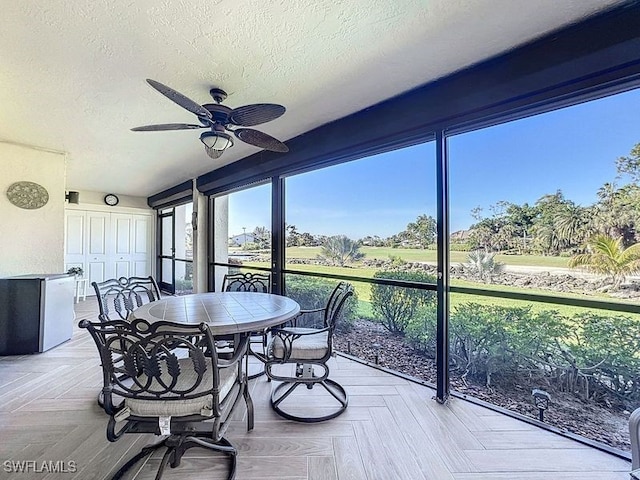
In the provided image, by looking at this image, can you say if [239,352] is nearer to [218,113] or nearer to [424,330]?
[218,113]

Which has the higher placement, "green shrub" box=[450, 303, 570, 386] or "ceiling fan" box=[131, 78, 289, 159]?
"ceiling fan" box=[131, 78, 289, 159]

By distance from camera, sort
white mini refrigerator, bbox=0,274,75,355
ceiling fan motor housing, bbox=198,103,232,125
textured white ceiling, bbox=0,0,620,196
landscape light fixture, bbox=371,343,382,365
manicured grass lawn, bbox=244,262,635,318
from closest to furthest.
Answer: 1. textured white ceiling, bbox=0,0,620,196
2. manicured grass lawn, bbox=244,262,635,318
3. ceiling fan motor housing, bbox=198,103,232,125
4. landscape light fixture, bbox=371,343,382,365
5. white mini refrigerator, bbox=0,274,75,355

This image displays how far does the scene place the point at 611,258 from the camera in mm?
1854

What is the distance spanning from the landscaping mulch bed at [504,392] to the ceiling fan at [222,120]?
2.19 m

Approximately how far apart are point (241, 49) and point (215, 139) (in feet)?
2.02

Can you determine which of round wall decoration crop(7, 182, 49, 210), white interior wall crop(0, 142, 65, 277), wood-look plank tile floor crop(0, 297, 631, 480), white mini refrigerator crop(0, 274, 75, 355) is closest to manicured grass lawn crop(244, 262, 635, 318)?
wood-look plank tile floor crop(0, 297, 631, 480)

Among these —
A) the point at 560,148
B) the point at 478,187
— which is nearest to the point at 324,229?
the point at 478,187

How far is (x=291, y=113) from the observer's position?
9.98 ft

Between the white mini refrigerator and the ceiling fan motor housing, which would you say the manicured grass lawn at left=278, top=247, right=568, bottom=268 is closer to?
the ceiling fan motor housing

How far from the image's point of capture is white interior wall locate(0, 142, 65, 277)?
3814 mm

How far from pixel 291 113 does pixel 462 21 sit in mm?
1680

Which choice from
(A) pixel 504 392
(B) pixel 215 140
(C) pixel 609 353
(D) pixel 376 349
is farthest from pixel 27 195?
(C) pixel 609 353

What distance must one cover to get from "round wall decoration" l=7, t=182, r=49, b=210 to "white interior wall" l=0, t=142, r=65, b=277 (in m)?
0.04

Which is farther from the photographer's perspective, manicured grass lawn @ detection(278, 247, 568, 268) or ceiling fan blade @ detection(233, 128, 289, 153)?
ceiling fan blade @ detection(233, 128, 289, 153)
